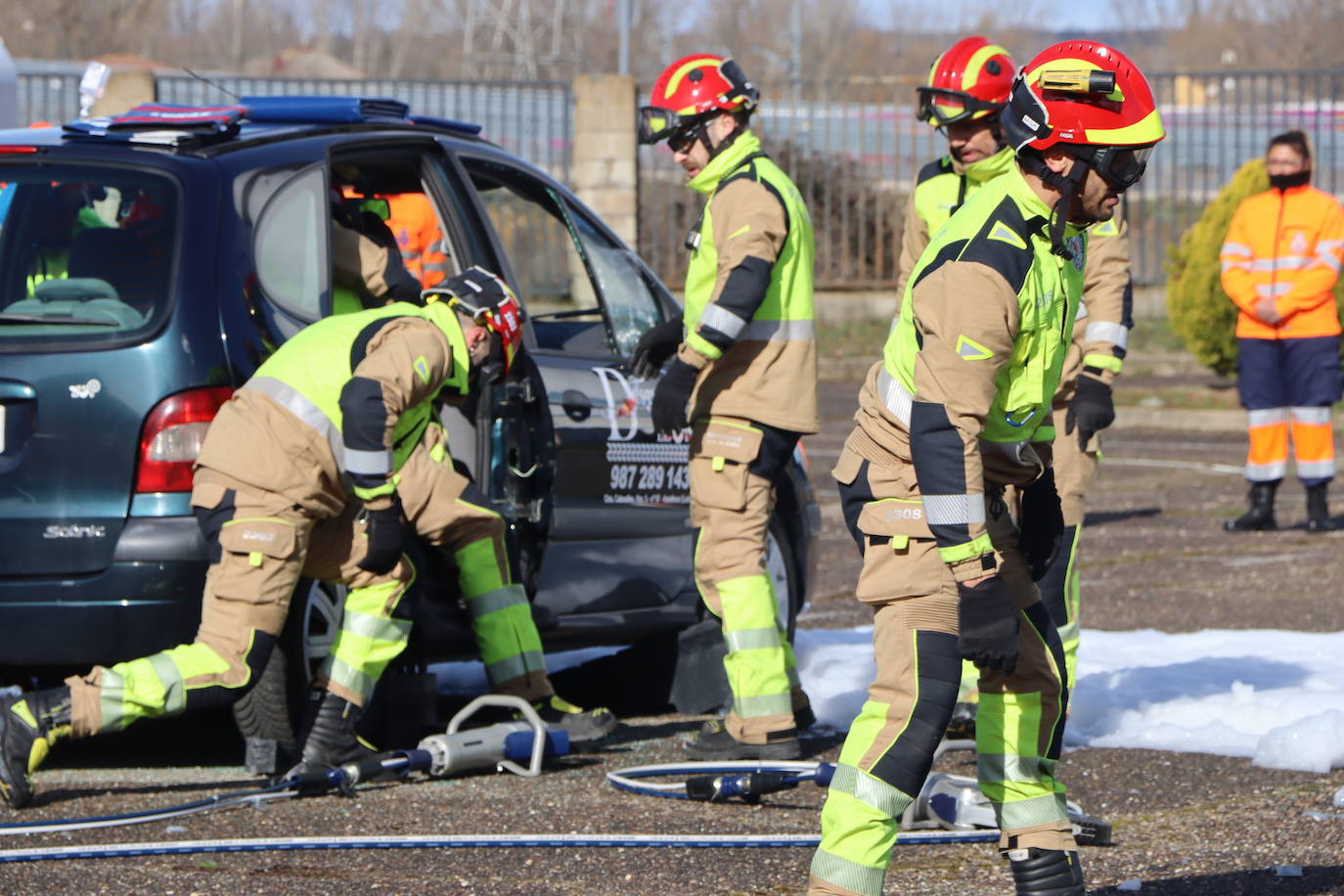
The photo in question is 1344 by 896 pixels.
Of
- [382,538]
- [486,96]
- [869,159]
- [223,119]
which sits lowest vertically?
[382,538]

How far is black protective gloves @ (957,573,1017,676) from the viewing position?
11.8 ft

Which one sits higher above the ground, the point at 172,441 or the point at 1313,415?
the point at 172,441

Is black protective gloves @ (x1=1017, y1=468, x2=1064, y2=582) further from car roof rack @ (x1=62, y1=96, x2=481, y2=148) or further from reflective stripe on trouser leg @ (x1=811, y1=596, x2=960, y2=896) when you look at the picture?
car roof rack @ (x1=62, y1=96, x2=481, y2=148)

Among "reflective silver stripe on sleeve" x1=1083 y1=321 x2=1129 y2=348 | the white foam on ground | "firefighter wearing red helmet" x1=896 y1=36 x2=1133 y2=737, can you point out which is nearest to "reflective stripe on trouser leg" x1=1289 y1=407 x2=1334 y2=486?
the white foam on ground

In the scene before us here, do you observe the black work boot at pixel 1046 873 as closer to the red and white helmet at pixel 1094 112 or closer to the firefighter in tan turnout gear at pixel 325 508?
the red and white helmet at pixel 1094 112

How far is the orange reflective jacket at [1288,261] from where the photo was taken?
1070 cm

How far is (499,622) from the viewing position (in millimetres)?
5859

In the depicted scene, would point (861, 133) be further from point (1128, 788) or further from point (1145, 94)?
point (1145, 94)

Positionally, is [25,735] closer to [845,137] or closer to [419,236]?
[419,236]

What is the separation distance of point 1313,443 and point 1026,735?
7356mm

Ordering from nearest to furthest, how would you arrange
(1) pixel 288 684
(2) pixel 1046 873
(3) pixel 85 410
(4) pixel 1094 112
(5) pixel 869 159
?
(4) pixel 1094 112 < (2) pixel 1046 873 < (3) pixel 85 410 < (1) pixel 288 684 < (5) pixel 869 159

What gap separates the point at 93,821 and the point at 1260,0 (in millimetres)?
61163

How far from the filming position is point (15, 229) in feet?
19.5

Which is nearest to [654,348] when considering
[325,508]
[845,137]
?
[325,508]
